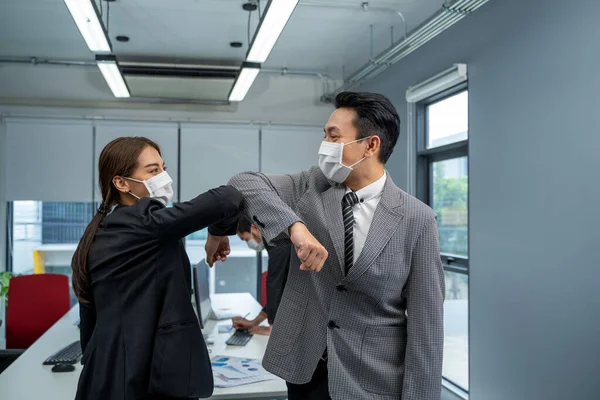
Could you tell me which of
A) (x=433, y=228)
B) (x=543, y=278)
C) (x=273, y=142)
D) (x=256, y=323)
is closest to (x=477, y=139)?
(x=543, y=278)

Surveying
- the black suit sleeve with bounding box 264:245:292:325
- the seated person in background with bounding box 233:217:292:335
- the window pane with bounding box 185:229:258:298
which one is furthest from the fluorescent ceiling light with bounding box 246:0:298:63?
the window pane with bounding box 185:229:258:298

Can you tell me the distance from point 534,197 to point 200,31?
3.31 meters

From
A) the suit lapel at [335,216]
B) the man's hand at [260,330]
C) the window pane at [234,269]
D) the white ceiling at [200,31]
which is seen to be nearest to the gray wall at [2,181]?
the white ceiling at [200,31]

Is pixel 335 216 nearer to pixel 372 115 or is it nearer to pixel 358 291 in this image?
pixel 358 291

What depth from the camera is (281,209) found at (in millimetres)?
1346

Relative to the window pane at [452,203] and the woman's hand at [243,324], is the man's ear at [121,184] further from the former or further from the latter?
the window pane at [452,203]

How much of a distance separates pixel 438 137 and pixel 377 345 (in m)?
3.49

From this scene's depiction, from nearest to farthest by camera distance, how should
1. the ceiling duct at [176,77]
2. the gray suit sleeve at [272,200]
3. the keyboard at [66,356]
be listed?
1. the gray suit sleeve at [272,200]
2. the keyboard at [66,356]
3. the ceiling duct at [176,77]

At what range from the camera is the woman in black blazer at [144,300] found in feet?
4.60

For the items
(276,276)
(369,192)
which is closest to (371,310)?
(369,192)

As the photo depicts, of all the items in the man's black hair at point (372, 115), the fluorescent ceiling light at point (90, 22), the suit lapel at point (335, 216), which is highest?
the fluorescent ceiling light at point (90, 22)

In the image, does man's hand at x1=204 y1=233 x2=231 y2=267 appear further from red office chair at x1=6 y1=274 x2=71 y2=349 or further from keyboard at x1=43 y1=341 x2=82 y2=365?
red office chair at x1=6 y1=274 x2=71 y2=349

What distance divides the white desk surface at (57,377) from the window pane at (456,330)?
1898 millimetres

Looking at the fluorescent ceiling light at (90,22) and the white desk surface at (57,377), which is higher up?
the fluorescent ceiling light at (90,22)
